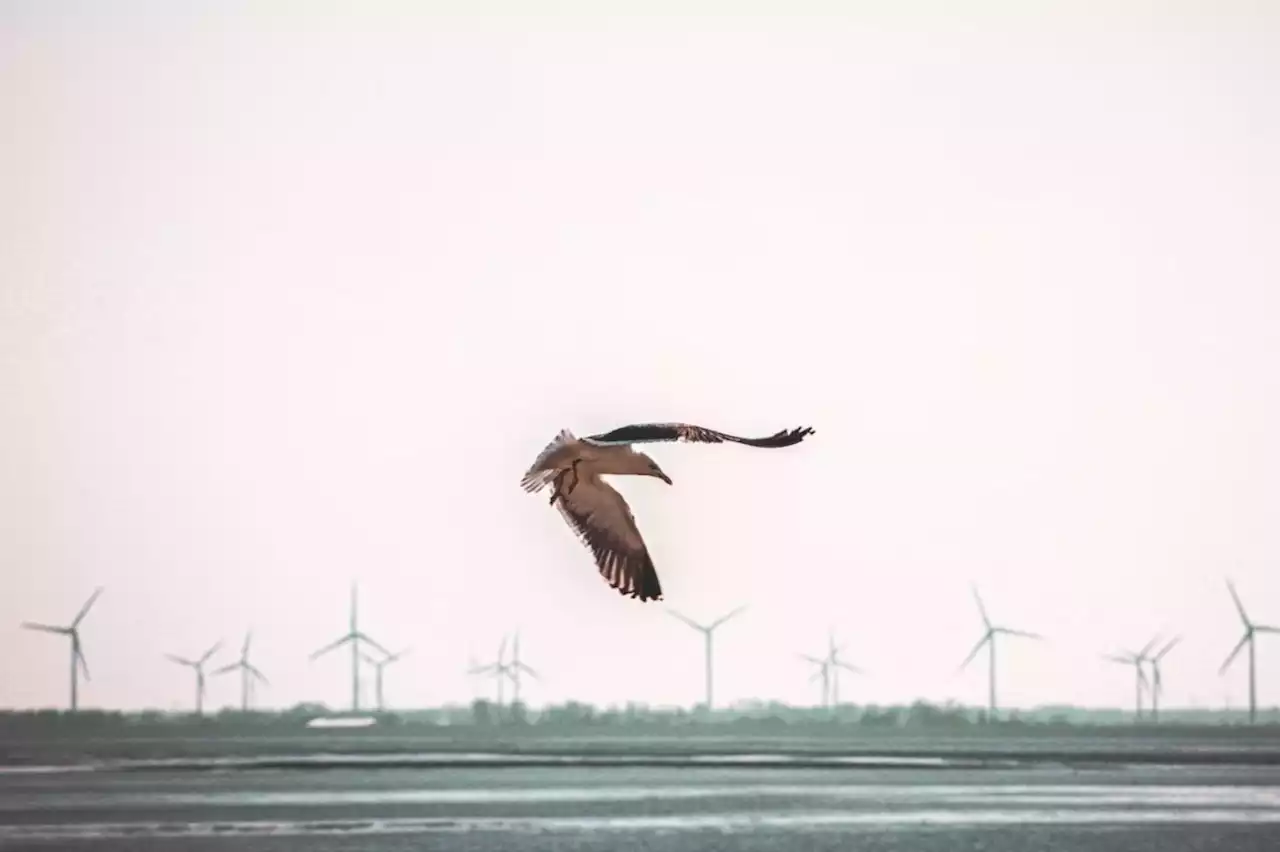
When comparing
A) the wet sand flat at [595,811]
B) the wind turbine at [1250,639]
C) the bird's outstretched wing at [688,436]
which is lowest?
the wet sand flat at [595,811]

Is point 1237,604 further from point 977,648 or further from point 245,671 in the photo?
point 245,671

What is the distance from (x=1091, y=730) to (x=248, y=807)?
3.49 metres

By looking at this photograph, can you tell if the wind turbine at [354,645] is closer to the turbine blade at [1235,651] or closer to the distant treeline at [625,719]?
the distant treeline at [625,719]

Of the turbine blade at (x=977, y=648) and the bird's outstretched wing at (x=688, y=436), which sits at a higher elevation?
the bird's outstretched wing at (x=688, y=436)

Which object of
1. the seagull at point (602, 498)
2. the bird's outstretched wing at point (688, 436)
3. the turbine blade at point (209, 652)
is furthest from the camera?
the turbine blade at point (209, 652)

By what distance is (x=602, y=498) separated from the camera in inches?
120

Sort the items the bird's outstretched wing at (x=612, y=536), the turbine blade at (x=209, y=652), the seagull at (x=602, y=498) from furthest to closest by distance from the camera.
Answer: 1. the turbine blade at (x=209, y=652)
2. the bird's outstretched wing at (x=612, y=536)
3. the seagull at (x=602, y=498)

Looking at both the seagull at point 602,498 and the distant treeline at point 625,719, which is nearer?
the seagull at point 602,498

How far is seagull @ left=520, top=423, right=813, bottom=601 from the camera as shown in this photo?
2.86 m

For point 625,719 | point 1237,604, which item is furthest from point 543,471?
point 1237,604

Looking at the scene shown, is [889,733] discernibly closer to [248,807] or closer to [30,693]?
[248,807]

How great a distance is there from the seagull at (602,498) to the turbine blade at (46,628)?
182cm

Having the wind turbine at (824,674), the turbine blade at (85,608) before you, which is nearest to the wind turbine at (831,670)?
the wind turbine at (824,674)

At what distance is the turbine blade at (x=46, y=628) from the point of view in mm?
3828
